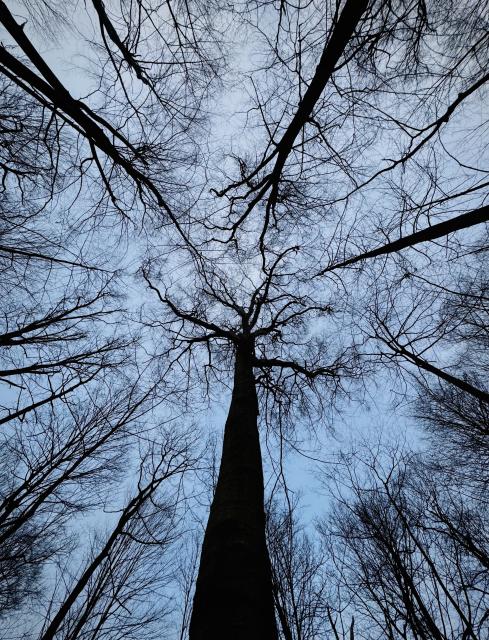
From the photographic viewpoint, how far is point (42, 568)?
7.27 meters

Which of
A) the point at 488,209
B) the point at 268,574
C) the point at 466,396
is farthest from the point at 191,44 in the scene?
the point at 466,396

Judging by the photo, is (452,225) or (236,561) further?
(452,225)

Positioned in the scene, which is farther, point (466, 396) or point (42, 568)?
point (42, 568)

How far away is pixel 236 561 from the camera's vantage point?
1577 mm

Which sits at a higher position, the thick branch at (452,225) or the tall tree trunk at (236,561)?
the thick branch at (452,225)

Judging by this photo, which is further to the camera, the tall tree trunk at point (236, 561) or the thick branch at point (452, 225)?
the thick branch at point (452, 225)

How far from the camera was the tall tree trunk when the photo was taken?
129 centimetres

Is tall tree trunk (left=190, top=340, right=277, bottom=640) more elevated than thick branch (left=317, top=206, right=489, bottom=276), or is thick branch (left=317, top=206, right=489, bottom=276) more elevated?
thick branch (left=317, top=206, right=489, bottom=276)

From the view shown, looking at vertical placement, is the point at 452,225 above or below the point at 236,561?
above

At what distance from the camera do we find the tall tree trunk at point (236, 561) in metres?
1.29

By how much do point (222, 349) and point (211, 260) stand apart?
7.52 ft

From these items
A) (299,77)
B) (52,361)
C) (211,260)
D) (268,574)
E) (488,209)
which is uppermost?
(211,260)

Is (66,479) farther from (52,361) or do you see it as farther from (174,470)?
(52,361)

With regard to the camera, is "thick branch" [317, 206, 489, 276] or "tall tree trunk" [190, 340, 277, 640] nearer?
"tall tree trunk" [190, 340, 277, 640]
